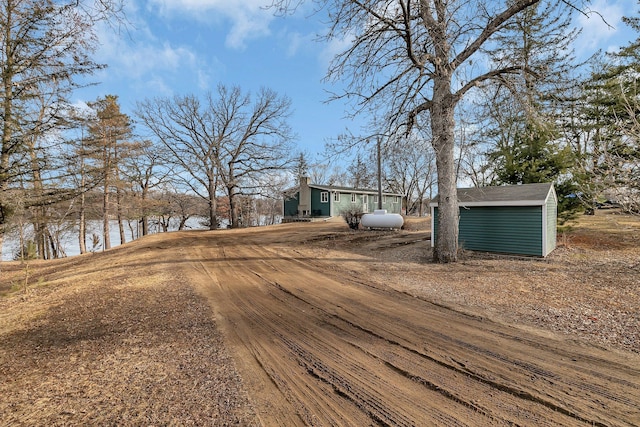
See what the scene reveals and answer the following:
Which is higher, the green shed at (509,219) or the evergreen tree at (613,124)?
the evergreen tree at (613,124)

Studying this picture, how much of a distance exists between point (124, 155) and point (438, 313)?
22.8 m

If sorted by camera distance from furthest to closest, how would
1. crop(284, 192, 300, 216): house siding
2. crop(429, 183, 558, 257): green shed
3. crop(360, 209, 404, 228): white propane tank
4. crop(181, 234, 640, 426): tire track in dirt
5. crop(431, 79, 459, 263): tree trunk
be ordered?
crop(284, 192, 300, 216): house siding
crop(360, 209, 404, 228): white propane tank
crop(429, 183, 558, 257): green shed
crop(431, 79, 459, 263): tree trunk
crop(181, 234, 640, 426): tire track in dirt

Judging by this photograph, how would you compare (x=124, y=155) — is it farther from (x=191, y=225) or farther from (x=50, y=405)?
(x=50, y=405)

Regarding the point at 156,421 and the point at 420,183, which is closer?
the point at 156,421

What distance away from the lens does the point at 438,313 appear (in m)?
4.68

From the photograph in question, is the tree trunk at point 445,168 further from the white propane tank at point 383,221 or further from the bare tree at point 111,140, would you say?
the bare tree at point 111,140

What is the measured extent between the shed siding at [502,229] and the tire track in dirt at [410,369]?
269 inches

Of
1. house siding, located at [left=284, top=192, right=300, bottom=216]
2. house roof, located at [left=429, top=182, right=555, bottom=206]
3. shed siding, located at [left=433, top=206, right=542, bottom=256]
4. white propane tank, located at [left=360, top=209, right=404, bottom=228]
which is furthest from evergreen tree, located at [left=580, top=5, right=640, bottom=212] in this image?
house siding, located at [left=284, top=192, right=300, bottom=216]

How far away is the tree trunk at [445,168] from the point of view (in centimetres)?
849

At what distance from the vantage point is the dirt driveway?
2352 millimetres

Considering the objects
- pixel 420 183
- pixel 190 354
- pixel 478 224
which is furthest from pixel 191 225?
pixel 190 354

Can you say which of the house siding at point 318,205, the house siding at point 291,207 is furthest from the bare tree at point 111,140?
the house siding at point 318,205

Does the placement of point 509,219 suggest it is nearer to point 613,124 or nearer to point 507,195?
point 507,195

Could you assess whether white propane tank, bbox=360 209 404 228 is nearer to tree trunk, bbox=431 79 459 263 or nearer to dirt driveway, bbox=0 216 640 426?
tree trunk, bbox=431 79 459 263
